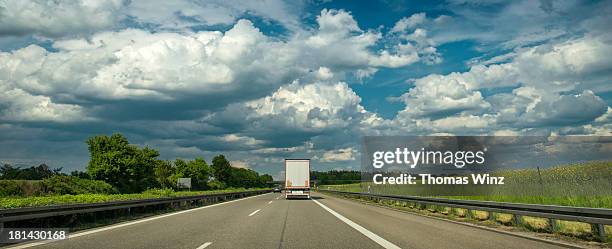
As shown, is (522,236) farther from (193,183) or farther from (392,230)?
(193,183)

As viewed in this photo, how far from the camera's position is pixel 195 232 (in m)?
11.5

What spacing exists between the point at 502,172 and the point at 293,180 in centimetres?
1653

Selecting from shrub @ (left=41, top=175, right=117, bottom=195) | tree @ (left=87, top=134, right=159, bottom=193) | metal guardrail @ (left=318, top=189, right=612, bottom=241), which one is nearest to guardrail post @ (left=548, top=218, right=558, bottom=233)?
metal guardrail @ (left=318, top=189, right=612, bottom=241)

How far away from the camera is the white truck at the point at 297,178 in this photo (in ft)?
128

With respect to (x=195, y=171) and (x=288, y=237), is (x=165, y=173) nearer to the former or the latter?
(x=195, y=171)

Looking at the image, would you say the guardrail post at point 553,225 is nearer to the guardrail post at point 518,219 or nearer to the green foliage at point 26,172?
the guardrail post at point 518,219

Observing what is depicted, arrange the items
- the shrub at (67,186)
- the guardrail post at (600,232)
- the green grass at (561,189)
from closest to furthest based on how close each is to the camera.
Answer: the guardrail post at (600,232)
the green grass at (561,189)
the shrub at (67,186)

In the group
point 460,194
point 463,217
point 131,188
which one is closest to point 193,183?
point 131,188

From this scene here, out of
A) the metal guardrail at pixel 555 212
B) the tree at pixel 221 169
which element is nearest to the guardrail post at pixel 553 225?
the metal guardrail at pixel 555 212

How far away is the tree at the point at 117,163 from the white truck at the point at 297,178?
45828 mm

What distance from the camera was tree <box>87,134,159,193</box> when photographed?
74.6 m

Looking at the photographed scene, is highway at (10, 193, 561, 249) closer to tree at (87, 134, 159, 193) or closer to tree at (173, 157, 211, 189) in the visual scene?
tree at (87, 134, 159, 193)

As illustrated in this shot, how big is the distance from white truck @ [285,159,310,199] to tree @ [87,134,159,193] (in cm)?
4583

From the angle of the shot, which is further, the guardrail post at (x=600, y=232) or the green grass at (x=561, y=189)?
the green grass at (x=561, y=189)
